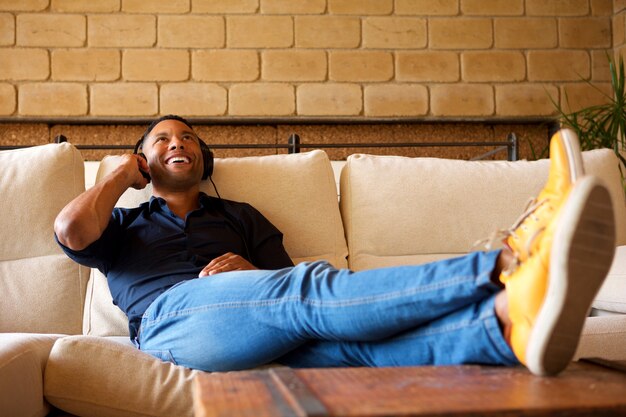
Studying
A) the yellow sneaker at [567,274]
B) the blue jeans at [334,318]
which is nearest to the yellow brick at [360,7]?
the blue jeans at [334,318]

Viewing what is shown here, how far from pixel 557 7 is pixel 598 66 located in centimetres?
39

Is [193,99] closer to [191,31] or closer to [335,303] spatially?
[191,31]

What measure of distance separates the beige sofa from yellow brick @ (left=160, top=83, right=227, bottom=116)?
1463 millimetres

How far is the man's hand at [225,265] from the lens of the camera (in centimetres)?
164

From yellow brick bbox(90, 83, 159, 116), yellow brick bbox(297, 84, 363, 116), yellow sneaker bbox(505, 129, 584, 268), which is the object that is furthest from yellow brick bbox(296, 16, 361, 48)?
yellow sneaker bbox(505, 129, 584, 268)

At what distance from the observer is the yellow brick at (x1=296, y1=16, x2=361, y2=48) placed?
357 cm

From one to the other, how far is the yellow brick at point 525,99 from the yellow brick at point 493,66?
0.05 metres

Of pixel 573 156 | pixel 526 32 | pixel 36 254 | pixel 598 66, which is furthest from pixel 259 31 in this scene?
pixel 573 156

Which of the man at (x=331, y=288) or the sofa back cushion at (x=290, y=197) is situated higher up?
the sofa back cushion at (x=290, y=197)

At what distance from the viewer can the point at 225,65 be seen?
3527 mm

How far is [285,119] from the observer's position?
11.7 feet

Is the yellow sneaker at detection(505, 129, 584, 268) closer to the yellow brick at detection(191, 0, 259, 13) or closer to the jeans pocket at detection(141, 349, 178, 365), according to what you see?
the jeans pocket at detection(141, 349, 178, 365)

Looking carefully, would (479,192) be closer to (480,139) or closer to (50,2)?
(480,139)

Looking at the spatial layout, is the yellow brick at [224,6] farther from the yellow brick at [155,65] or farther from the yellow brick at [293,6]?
the yellow brick at [155,65]
